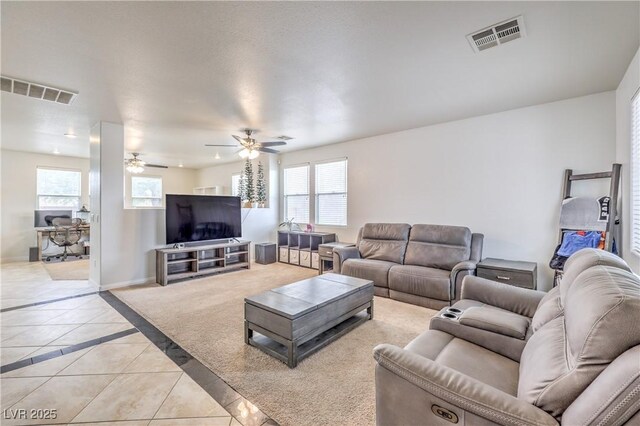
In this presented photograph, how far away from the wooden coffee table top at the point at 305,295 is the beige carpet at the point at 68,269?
14.6ft

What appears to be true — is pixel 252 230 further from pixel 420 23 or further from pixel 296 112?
pixel 420 23

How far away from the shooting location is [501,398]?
1.06 m

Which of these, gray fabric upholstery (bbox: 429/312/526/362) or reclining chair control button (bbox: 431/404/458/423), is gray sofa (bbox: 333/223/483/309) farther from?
reclining chair control button (bbox: 431/404/458/423)

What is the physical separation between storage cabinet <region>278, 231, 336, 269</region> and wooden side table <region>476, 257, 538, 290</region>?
2.98 m

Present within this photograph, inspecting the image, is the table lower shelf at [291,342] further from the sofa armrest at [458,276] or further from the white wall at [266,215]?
the white wall at [266,215]

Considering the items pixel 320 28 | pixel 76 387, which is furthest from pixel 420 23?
pixel 76 387

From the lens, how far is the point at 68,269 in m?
5.85

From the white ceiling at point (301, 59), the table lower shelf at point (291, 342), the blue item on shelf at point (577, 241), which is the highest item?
the white ceiling at point (301, 59)

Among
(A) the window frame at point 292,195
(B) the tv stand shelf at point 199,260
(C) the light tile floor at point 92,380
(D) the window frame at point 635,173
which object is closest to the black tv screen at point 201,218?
(B) the tv stand shelf at point 199,260

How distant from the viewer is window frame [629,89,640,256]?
2.59 m

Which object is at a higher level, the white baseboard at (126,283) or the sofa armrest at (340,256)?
the sofa armrest at (340,256)

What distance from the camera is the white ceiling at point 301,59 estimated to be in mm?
1996

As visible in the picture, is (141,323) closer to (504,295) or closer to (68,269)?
(504,295)

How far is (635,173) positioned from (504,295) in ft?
6.03
